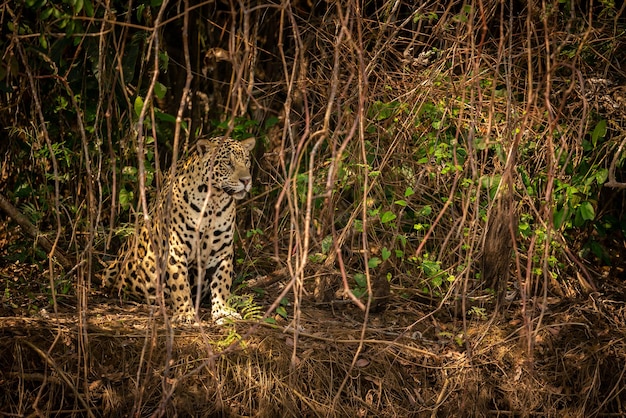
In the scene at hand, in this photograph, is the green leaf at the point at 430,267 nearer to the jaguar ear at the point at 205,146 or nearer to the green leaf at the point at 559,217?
the green leaf at the point at 559,217

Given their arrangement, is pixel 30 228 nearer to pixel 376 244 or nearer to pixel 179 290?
pixel 179 290

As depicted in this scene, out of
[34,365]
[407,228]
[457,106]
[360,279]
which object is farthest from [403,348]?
[34,365]

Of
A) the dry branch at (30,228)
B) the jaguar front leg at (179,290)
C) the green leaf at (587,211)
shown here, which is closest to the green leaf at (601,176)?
the green leaf at (587,211)

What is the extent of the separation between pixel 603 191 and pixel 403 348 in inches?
86.8

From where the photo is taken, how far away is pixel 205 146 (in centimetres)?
575

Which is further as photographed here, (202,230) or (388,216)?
(202,230)

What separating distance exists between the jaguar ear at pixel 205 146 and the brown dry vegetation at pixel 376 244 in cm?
43

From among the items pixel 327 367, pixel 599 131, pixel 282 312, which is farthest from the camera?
pixel 599 131

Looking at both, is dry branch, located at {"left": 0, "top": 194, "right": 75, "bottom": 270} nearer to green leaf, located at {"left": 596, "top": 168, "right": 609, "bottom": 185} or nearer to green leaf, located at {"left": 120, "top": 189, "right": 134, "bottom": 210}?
green leaf, located at {"left": 120, "top": 189, "right": 134, "bottom": 210}

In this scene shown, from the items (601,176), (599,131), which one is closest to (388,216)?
(601,176)

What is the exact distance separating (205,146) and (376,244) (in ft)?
4.52

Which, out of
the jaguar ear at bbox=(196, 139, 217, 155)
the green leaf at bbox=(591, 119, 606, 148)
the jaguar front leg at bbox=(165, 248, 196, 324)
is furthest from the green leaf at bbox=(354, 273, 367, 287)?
the green leaf at bbox=(591, 119, 606, 148)

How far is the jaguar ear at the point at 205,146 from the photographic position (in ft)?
18.7

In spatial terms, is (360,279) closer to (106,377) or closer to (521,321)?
(521,321)
